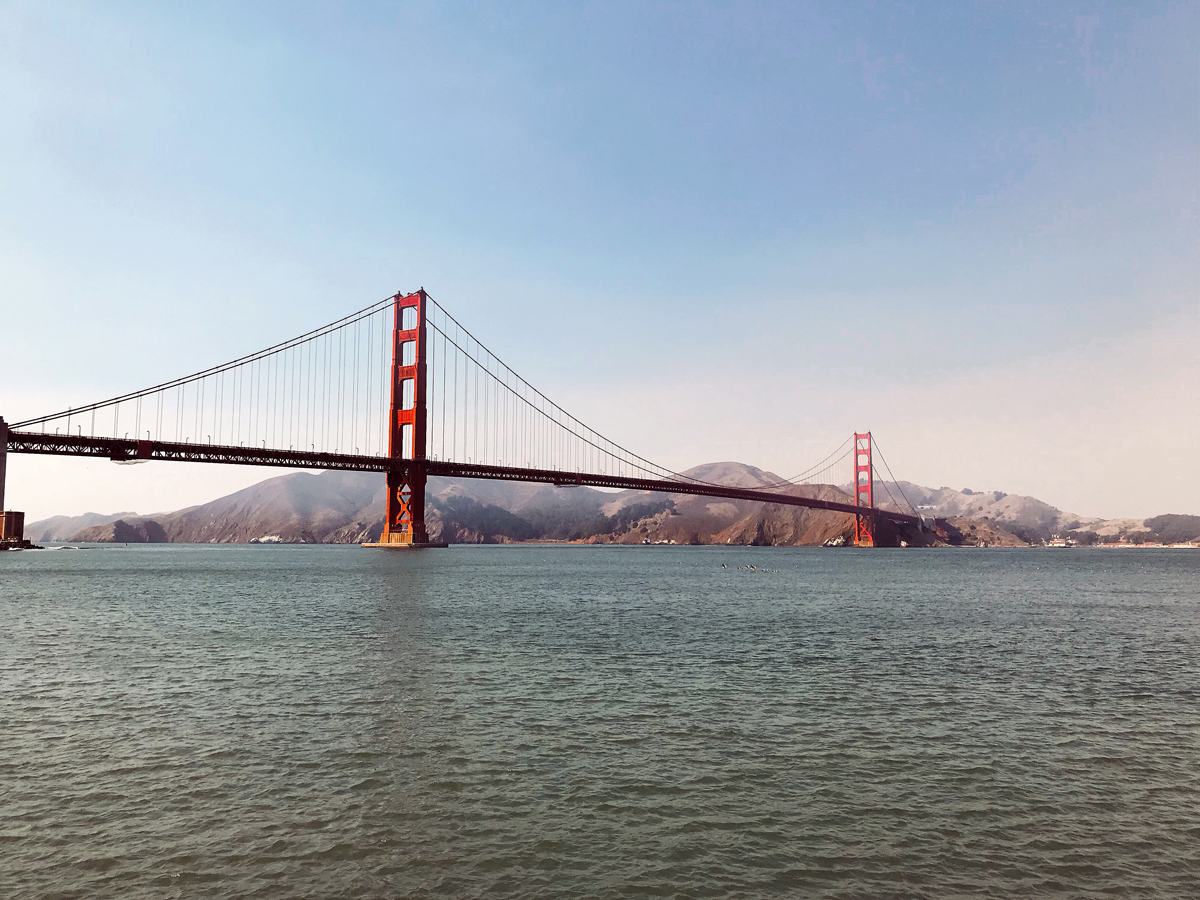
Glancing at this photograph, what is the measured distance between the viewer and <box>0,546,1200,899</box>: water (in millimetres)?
7789

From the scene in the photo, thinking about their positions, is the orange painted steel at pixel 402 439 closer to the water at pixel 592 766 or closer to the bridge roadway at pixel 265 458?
the bridge roadway at pixel 265 458

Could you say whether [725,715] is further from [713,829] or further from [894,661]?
[894,661]

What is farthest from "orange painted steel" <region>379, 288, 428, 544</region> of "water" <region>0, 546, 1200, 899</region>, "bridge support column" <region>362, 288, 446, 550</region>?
"water" <region>0, 546, 1200, 899</region>

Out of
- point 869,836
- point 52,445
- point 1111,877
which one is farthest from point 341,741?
point 52,445

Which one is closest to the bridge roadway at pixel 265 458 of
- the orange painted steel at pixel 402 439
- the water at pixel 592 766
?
the orange painted steel at pixel 402 439

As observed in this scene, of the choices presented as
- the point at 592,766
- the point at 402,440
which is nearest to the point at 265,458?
the point at 402,440

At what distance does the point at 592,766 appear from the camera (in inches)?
Answer: 439

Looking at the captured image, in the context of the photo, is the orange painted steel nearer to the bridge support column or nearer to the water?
the bridge support column

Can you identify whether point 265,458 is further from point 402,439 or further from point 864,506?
point 864,506

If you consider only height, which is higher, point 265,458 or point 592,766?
point 265,458

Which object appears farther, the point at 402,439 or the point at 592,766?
the point at 402,439

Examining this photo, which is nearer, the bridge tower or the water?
the water

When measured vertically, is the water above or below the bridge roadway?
below

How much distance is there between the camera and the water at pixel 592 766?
779 cm
